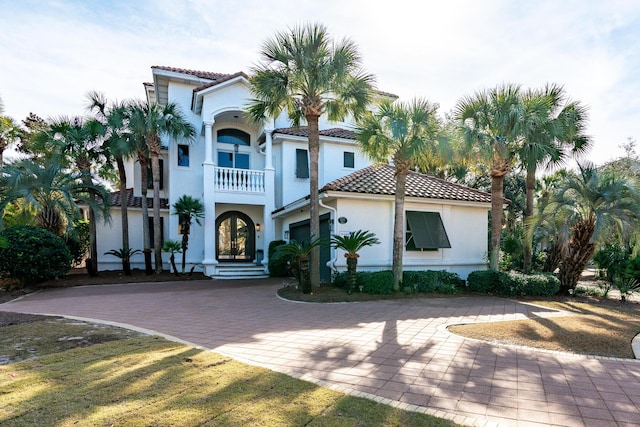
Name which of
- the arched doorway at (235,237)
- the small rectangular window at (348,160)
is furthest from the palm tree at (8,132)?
the small rectangular window at (348,160)

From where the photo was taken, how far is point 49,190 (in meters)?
14.5

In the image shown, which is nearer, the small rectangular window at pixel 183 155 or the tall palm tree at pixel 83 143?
the tall palm tree at pixel 83 143

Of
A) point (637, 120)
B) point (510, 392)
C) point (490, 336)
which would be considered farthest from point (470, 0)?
point (637, 120)

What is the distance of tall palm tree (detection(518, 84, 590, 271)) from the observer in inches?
476

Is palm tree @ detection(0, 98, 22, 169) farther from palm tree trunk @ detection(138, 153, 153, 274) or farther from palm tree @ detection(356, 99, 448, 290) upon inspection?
palm tree @ detection(356, 99, 448, 290)

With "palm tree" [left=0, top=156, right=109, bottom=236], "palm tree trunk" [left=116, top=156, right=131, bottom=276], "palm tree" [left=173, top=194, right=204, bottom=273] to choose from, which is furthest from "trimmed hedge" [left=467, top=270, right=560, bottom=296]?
"palm tree" [left=0, top=156, right=109, bottom=236]

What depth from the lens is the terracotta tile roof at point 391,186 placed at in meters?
13.6

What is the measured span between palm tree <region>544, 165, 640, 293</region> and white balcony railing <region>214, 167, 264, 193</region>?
13325mm

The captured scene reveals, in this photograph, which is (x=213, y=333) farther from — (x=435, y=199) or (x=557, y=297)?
(x=557, y=297)

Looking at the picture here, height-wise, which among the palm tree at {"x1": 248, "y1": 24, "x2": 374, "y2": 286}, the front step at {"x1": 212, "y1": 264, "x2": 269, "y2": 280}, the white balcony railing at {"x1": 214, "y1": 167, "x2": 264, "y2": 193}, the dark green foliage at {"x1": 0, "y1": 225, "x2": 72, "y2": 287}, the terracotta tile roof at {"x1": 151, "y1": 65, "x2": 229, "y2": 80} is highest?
the terracotta tile roof at {"x1": 151, "y1": 65, "x2": 229, "y2": 80}

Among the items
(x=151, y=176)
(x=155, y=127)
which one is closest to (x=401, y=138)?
(x=155, y=127)

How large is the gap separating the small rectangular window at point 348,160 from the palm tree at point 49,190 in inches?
482

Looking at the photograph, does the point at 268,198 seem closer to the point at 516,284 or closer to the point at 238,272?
the point at 238,272

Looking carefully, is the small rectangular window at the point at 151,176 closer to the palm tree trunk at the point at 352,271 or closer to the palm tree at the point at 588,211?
the palm tree trunk at the point at 352,271
